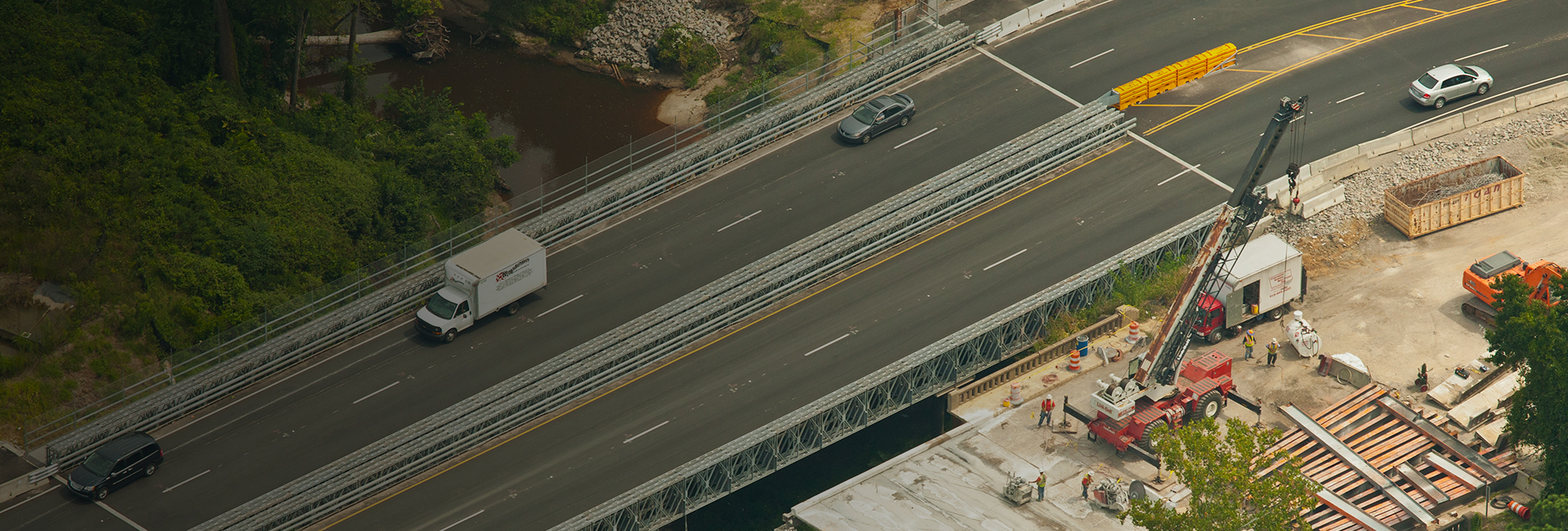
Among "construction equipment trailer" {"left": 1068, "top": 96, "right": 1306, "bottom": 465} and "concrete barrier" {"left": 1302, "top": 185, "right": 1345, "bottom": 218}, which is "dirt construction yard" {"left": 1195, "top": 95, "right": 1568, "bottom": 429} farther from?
"construction equipment trailer" {"left": 1068, "top": 96, "right": 1306, "bottom": 465}

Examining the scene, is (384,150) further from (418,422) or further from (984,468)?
(984,468)

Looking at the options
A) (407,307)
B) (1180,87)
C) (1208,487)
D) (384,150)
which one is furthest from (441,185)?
(1208,487)

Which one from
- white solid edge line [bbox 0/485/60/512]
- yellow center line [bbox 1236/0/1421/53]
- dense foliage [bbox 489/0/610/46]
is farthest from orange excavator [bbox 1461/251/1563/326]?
white solid edge line [bbox 0/485/60/512]

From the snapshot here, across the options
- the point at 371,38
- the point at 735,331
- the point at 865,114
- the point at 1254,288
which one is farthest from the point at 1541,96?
the point at 371,38

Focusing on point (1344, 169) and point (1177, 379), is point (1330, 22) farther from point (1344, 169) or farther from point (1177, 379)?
point (1177, 379)

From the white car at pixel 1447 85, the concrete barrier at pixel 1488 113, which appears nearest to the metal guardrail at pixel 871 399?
the white car at pixel 1447 85

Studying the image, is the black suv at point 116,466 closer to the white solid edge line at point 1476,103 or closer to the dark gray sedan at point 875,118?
the dark gray sedan at point 875,118
